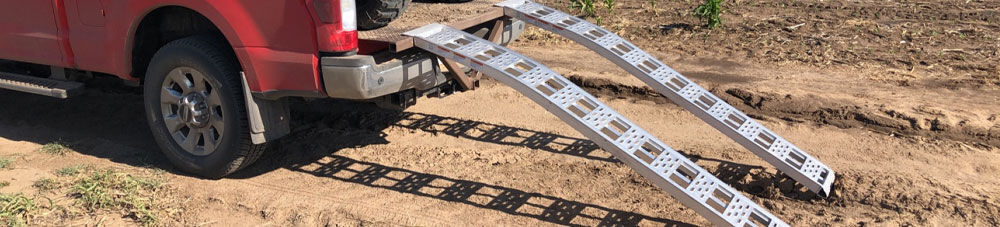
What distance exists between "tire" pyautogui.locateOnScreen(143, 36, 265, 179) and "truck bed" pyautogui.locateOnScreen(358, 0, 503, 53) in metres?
0.83

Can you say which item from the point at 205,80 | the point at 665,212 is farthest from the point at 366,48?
the point at 665,212

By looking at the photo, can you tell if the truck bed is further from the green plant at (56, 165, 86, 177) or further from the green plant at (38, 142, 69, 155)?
the green plant at (38, 142, 69, 155)

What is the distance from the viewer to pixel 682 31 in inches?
384

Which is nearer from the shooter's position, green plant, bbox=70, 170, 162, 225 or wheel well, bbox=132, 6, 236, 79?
green plant, bbox=70, 170, 162, 225

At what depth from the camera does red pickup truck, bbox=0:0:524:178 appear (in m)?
4.65

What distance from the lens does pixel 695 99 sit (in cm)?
536

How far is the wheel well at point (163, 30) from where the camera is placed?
17.2 ft

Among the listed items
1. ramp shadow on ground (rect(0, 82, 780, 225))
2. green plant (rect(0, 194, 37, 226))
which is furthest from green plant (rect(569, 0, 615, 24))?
green plant (rect(0, 194, 37, 226))

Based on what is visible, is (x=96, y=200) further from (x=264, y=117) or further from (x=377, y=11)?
(x=377, y=11)

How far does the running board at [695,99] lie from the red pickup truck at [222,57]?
0.39 meters

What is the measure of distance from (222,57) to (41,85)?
1.67 m

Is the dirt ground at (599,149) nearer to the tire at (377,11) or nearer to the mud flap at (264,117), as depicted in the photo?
the mud flap at (264,117)

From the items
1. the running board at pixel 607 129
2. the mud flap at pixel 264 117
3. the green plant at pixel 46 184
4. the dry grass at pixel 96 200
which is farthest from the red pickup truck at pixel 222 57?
the green plant at pixel 46 184

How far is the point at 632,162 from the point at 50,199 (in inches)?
129
